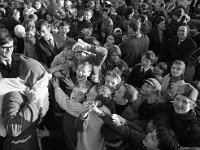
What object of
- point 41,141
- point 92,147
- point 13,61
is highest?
point 13,61

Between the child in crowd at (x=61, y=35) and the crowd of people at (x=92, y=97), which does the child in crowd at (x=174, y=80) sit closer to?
the crowd of people at (x=92, y=97)

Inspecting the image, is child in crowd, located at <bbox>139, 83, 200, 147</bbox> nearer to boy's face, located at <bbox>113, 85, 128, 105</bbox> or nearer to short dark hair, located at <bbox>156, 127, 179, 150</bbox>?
short dark hair, located at <bbox>156, 127, 179, 150</bbox>

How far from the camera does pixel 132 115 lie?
254cm

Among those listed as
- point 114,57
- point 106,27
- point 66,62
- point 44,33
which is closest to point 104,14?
point 106,27

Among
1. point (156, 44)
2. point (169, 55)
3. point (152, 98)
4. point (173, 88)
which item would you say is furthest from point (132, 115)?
point (156, 44)

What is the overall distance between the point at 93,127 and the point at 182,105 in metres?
0.83

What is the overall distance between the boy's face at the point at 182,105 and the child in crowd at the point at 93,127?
2.12 ft

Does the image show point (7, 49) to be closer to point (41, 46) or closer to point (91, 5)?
point (41, 46)

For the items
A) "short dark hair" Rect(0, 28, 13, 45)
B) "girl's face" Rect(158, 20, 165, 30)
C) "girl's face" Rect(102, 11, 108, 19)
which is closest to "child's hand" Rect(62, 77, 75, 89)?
"short dark hair" Rect(0, 28, 13, 45)

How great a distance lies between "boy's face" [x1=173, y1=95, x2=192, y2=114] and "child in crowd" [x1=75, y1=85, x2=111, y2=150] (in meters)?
0.65

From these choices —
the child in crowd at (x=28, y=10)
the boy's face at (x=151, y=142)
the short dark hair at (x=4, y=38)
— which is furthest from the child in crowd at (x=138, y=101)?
the child in crowd at (x=28, y=10)

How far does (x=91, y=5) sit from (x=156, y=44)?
8.31ft

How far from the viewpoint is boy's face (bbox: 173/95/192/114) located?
2.23 metres

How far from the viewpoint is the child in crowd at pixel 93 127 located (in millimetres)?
2163
